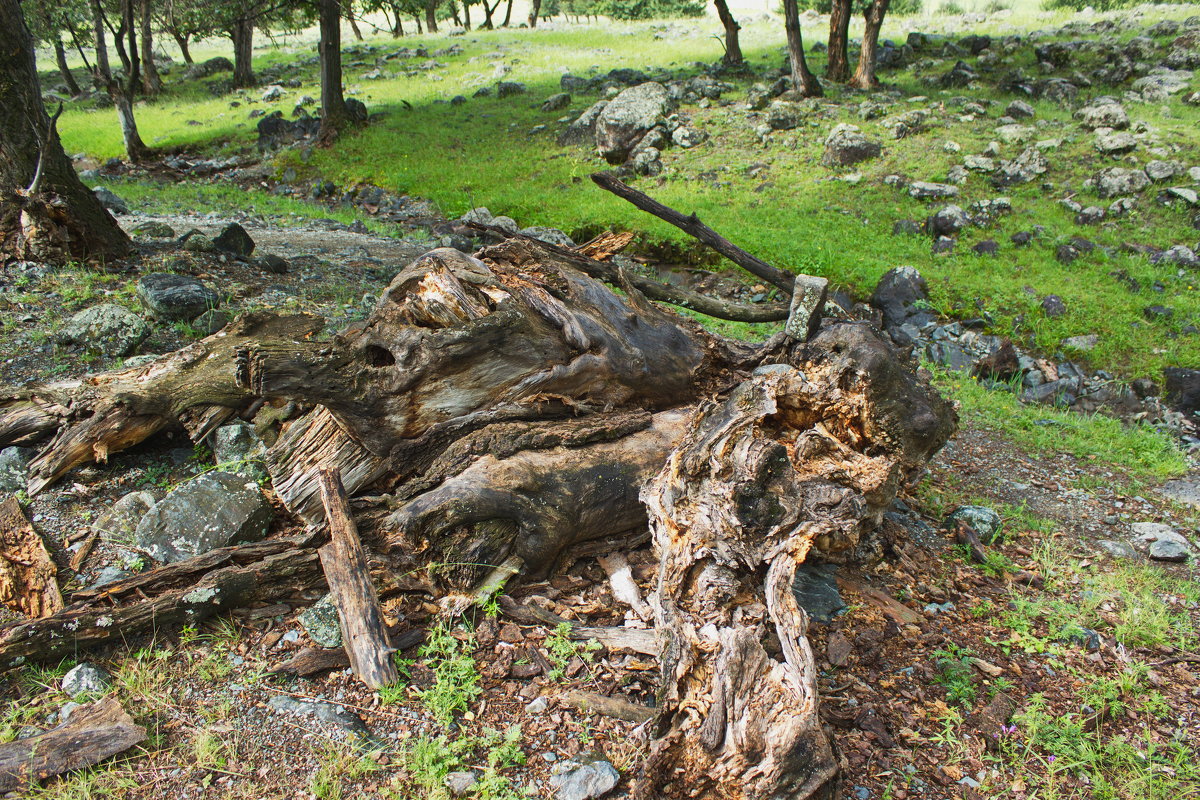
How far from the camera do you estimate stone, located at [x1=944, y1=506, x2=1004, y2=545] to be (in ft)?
20.1

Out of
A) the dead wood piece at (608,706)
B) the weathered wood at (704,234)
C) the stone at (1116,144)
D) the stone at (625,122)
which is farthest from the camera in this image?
the stone at (625,122)

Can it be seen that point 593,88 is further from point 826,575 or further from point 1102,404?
point 826,575

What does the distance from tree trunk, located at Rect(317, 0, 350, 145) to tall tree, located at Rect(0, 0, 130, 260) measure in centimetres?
1611

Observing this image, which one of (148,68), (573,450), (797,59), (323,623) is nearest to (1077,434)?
(573,450)

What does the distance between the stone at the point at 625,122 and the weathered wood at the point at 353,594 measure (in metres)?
18.2

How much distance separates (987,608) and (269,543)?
5.01 metres

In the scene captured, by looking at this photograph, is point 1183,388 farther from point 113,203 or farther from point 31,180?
point 113,203

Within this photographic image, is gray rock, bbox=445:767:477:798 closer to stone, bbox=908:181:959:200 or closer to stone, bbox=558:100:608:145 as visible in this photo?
stone, bbox=908:181:959:200

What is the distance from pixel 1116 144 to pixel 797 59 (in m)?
10.1

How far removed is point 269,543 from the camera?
178 inches

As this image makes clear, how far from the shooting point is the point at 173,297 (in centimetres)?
736

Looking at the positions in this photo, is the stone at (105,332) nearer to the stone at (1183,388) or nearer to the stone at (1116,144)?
the stone at (1183,388)

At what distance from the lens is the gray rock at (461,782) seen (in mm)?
3287

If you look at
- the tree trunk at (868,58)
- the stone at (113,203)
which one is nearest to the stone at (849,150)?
the tree trunk at (868,58)
